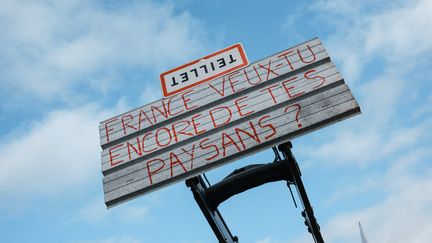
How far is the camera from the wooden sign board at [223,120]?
7.28 m

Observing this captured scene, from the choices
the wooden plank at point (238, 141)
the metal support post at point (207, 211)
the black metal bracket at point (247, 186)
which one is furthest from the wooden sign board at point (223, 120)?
the black metal bracket at point (247, 186)

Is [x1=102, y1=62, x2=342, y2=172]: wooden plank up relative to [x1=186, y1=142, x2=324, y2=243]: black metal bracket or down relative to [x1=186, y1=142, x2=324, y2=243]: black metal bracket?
up

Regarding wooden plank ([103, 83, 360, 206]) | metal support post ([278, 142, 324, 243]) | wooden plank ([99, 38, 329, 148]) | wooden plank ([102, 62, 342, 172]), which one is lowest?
metal support post ([278, 142, 324, 243])

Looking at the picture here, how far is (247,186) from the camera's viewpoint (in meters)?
7.96

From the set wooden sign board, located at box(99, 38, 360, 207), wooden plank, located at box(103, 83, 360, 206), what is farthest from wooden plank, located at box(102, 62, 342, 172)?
wooden plank, located at box(103, 83, 360, 206)

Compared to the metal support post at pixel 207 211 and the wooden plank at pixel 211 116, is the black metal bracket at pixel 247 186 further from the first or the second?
the wooden plank at pixel 211 116

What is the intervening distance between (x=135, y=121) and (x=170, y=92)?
1.08 m

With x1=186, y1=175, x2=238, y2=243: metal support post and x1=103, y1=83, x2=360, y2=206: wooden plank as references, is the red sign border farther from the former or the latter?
x1=186, y1=175, x2=238, y2=243: metal support post

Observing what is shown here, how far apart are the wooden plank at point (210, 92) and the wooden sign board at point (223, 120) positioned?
0.02 m

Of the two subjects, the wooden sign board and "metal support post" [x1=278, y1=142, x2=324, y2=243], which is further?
"metal support post" [x1=278, y1=142, x2=324, y2=243]

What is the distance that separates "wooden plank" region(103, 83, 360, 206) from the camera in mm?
7211

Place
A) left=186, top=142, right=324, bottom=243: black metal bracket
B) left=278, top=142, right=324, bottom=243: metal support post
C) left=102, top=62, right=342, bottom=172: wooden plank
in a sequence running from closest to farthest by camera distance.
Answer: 1. left=278, top=142, right=324, bottom=243: metal support post
2. left=186, top=142, right=324, bottom=243: black metal bracket
3. left=102, top=62, right=342, bottom=172: wooden plank

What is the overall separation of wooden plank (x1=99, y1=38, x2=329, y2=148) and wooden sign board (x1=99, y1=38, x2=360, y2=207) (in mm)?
21

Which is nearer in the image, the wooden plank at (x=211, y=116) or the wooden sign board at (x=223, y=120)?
the wooden sign board at (x=223, y=120)
